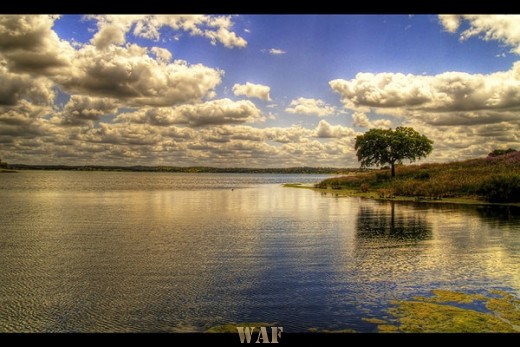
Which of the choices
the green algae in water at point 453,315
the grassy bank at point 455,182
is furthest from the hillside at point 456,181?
the green algae in water at point 453,315

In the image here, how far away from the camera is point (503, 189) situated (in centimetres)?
5744

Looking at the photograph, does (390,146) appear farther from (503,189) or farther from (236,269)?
(236,269)

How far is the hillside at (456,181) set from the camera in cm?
5825

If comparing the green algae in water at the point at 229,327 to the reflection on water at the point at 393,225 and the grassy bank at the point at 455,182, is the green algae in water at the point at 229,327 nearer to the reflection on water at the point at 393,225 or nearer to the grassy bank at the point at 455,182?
the reflection on water at the point at 393,225

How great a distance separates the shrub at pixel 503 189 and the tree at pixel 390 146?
30.3 meters

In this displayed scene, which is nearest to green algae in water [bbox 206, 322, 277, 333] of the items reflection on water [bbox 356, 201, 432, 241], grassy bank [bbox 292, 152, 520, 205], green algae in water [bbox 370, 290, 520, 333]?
green algae in water [bbox 370, 290, 520, 333]

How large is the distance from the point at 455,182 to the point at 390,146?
22.7 m

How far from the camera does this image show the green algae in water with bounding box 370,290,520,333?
15.2 metres

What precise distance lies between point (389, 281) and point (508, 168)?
58870 mm

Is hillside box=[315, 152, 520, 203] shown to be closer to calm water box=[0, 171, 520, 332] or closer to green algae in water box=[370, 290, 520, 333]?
calm water box=[0, 171, 520, 332]
